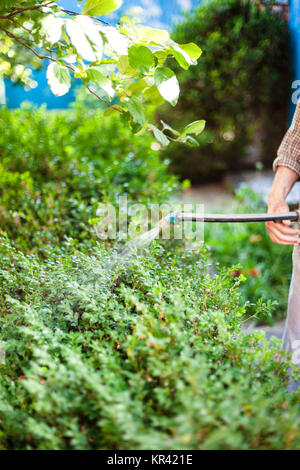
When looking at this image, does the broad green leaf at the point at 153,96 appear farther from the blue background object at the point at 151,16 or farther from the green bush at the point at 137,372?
the blue background object at the point at 151,16

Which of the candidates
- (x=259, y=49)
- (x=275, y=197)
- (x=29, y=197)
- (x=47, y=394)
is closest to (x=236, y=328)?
(x=47, y=394)

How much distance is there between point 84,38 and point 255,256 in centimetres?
294

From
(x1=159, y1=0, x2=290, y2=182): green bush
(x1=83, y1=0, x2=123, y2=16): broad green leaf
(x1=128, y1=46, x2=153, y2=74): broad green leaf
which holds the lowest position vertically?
(x1=128, y1=46, x2=153, y2=74): broad green leaf

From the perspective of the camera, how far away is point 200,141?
225 inches

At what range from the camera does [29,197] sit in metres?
2.61

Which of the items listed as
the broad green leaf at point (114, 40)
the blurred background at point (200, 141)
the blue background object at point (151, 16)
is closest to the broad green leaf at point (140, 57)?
the broad green leaf at point (114, 40)

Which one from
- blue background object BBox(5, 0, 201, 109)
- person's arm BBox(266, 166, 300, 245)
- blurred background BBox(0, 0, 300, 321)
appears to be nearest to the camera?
person's arm BBox(266, 166, 300, 245)

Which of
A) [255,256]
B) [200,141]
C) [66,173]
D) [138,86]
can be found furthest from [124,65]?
[200,141]

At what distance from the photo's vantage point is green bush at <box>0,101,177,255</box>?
7.86 ft

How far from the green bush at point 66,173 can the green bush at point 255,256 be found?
88 cm

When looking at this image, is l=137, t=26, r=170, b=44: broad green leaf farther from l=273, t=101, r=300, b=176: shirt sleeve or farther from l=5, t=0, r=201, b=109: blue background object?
l=5, t=0, r=201, b=109: blue background object

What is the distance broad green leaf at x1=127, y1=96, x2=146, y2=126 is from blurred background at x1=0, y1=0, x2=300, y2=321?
2.05ft

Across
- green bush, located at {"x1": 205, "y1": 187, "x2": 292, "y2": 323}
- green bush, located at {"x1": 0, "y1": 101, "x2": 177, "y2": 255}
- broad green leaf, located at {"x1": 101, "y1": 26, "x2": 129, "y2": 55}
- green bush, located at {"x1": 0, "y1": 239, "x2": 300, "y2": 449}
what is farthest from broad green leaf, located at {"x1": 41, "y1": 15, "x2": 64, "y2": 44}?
green bush, located at {"x1": 205, "y1": 187, "x2": 292, "y2": 323}
